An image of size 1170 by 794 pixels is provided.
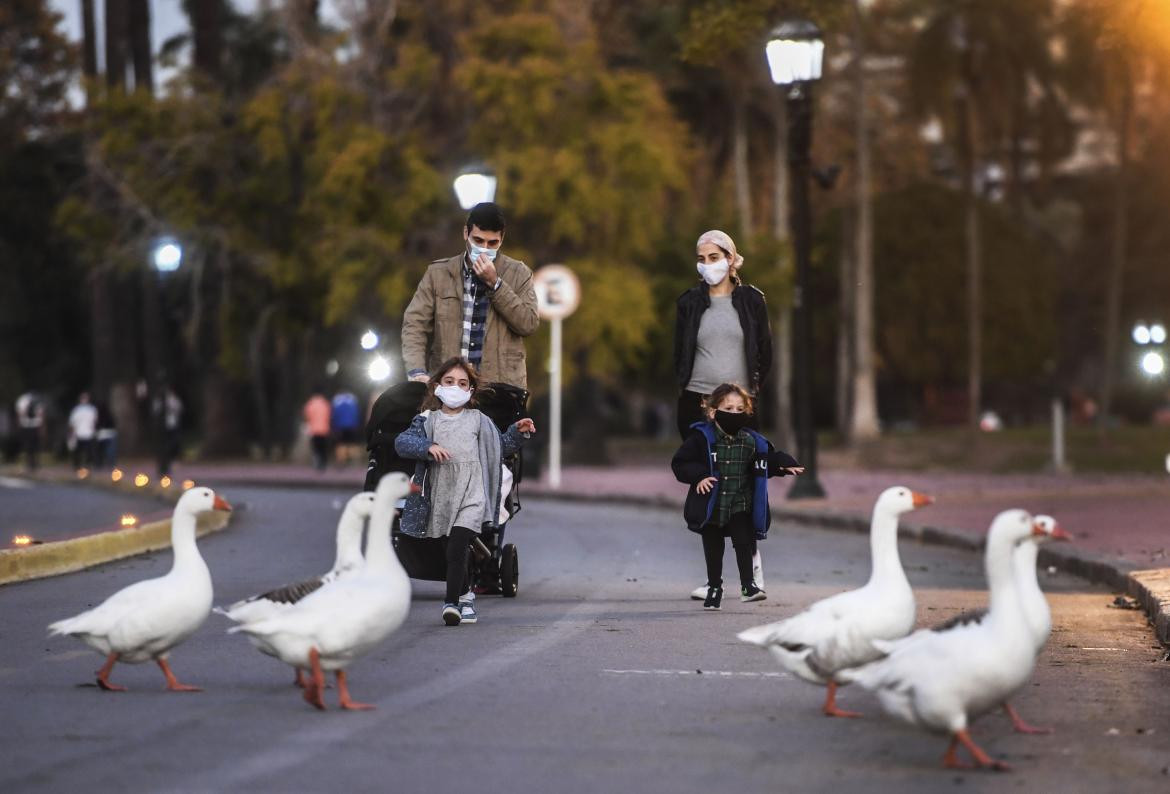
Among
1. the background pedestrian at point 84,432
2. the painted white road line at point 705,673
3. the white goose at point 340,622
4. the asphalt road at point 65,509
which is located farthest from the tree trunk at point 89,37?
the white goose at point 340,622

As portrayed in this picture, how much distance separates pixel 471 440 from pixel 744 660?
205 centimetres

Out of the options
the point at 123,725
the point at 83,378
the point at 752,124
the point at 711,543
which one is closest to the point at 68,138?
the point at 83,378

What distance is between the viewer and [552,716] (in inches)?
304

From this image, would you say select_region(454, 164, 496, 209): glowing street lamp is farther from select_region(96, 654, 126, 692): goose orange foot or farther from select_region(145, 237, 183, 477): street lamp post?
select_region(96, 654, 126, 692): goose orange foot

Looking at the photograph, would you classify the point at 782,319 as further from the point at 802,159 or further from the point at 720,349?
the point at 720,349

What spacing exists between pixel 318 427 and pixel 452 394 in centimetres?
3150

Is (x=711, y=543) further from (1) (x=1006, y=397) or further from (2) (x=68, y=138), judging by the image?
(1) (x=1006, y=397)

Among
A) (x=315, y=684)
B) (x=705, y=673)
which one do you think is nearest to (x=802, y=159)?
(x=705, y=673)

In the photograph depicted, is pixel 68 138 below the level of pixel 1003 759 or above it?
above

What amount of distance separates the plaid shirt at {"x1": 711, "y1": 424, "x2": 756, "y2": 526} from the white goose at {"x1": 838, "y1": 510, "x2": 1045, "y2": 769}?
4.97 metres

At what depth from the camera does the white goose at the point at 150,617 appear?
781 cm

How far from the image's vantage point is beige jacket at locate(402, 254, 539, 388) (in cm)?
1201

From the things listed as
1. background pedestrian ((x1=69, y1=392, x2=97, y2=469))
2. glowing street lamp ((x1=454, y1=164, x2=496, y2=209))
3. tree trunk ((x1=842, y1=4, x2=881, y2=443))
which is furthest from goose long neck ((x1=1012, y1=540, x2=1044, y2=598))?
tree trunk ((x1=842, y1=4, x2=881, y2=443))

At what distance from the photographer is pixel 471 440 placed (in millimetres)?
10773
